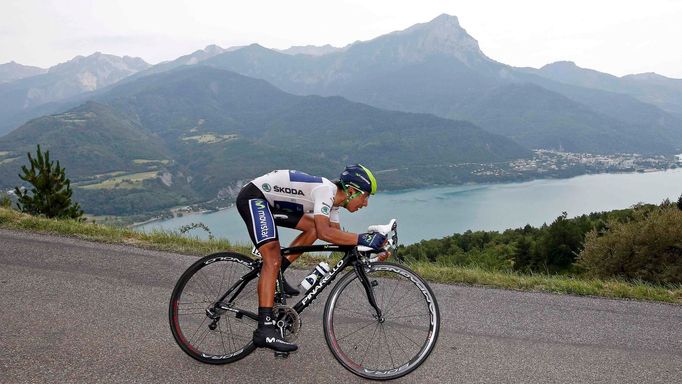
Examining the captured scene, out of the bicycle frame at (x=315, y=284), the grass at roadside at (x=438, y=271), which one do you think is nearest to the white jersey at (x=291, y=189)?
the bicycle frame at (x=315, y=284)

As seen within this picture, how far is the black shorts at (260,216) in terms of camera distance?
4574 mm

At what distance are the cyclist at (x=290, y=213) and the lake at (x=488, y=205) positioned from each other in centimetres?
7840

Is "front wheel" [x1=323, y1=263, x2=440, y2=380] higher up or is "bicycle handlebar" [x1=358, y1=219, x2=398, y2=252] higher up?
"bicycle handlebar" [x1=358, y1=219, x2=398, y2=252]

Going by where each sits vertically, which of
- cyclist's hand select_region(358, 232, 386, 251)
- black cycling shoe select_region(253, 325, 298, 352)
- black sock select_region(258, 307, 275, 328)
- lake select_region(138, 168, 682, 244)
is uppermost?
cyclist's hand select_region(358, 232, 386, 251)

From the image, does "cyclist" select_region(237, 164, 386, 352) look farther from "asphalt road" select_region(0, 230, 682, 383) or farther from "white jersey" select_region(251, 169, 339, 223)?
"asphalt road" select_region(0, 230, 682, 383)

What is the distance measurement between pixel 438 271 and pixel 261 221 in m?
4.12

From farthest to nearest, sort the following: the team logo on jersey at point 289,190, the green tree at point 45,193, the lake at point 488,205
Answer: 1. the lake at point 488,205
2. the green tree at point 45,193
3. the team logo on jersey at point 289,190

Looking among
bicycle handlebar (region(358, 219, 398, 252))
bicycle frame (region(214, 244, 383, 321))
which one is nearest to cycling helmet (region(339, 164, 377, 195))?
bicycle handlebar (region(358, 219, 398, 252))

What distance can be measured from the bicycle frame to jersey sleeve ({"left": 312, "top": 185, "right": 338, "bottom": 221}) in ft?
1.29

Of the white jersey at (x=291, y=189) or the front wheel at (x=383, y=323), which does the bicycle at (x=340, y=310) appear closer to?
the front wheel at (x=383, y=323)

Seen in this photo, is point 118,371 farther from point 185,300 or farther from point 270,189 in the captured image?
point 270,189

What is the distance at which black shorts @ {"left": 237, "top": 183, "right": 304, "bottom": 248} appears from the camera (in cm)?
457

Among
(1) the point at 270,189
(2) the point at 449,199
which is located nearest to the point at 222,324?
(1) the point at 270,189

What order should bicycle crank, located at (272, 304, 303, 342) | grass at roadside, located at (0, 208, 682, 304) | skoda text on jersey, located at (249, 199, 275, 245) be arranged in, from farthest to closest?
1. grass at roadside, located at (0, 208, 682, 304)
2. skoda text on jersey, located at (249, 199, 275, 245)
3. bicycle crank, located at (272, 304, 303, 342)
